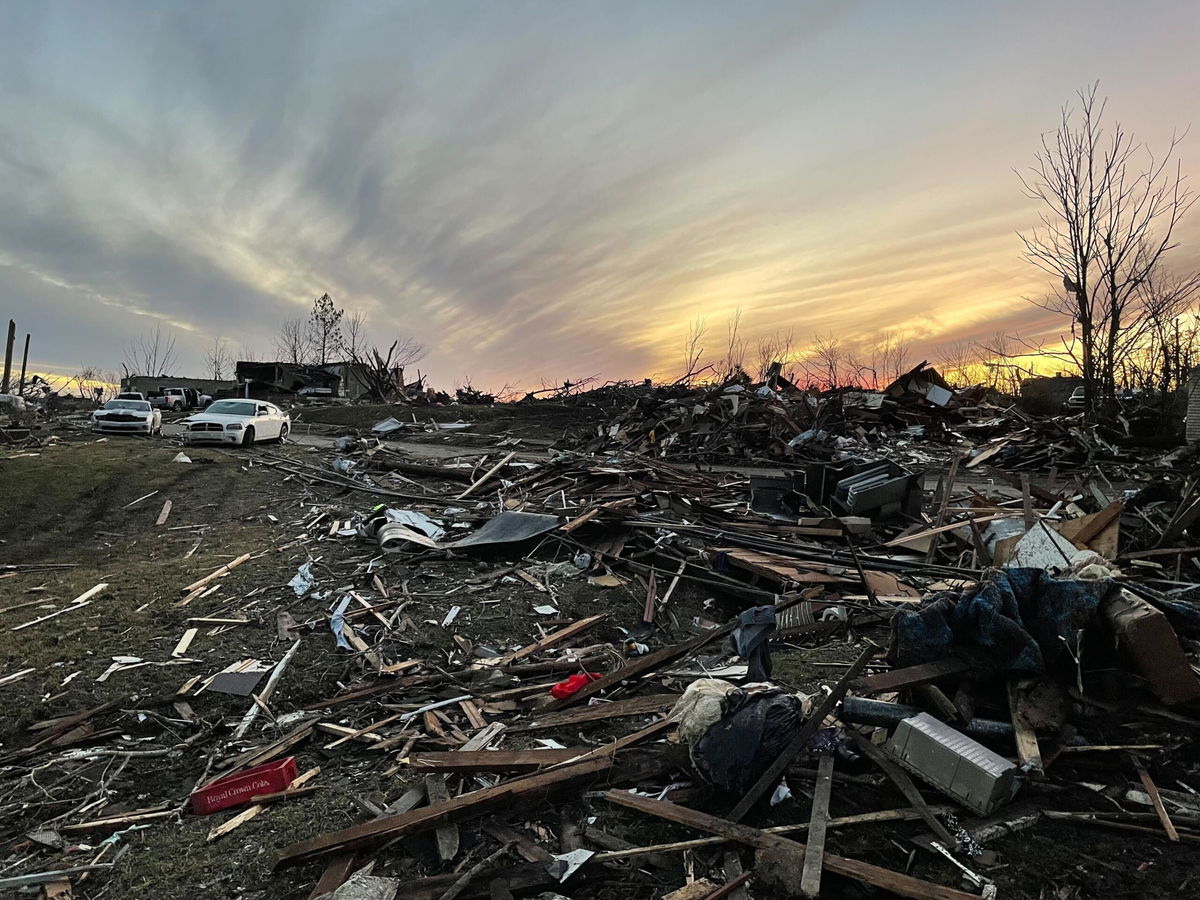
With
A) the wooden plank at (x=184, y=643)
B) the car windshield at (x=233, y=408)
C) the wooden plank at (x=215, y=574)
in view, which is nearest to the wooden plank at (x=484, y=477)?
the wooden plank at (x=215, y=574)

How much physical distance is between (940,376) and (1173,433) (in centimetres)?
603

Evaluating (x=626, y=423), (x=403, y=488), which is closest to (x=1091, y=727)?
(x=403, y=488)

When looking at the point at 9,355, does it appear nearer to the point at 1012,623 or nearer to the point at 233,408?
the point at 233,408

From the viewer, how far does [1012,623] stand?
11.6 feet

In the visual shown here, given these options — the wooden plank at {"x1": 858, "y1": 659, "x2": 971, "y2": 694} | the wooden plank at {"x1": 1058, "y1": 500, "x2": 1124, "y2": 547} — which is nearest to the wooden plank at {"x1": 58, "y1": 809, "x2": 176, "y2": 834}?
the wooden plank at {"x1": 858, "y1": 659, "x2": 971, "y2": 694}

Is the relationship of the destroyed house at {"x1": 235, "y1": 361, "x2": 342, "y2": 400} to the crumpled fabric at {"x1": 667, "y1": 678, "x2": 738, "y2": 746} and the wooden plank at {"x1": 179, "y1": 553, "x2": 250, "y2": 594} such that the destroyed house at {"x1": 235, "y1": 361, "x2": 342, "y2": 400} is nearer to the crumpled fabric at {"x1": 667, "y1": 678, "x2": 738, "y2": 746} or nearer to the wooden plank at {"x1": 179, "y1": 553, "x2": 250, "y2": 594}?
the wooden plank at {"x1": 179, "y1": 553, "x2": 250, "y2": 594}

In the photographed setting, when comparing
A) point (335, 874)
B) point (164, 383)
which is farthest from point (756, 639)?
point (164, 383)

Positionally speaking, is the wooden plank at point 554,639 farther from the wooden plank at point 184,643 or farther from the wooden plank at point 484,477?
the wooden plank at point 484,477

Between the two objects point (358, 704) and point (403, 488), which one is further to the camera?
point (403, 488)

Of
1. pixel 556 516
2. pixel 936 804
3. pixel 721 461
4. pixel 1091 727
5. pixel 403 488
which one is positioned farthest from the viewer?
pixel 721 461

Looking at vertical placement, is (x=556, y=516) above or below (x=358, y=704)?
above

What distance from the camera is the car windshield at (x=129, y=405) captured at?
2139 cm

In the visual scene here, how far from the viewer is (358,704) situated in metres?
5.02

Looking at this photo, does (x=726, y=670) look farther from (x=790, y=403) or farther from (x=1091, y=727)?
(x=790, y=403)
